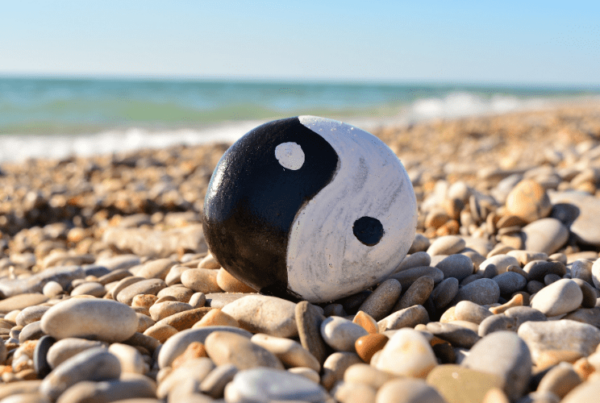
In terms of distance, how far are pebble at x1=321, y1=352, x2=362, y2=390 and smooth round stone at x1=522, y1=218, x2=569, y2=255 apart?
85.4 inches

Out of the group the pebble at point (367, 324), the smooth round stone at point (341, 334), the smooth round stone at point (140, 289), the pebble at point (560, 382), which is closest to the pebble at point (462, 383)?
the pebble at point (560, 382)

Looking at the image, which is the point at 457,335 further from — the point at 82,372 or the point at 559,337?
the point at 82,372

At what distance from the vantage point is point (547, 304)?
2.40 m

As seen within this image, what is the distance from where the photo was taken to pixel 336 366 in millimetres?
2002

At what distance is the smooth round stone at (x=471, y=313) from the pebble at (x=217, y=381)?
1.16 m

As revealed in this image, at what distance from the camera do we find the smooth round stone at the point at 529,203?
400 centimetres

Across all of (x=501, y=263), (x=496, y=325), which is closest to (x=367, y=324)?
(x=496, y=325)

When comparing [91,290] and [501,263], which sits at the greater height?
[501,263]

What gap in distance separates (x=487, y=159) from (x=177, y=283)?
6.88 metres

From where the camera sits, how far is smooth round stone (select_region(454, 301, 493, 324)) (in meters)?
2.37

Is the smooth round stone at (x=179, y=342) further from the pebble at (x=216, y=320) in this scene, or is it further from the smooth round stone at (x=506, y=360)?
the smooth round stone at (x=506, y=360)

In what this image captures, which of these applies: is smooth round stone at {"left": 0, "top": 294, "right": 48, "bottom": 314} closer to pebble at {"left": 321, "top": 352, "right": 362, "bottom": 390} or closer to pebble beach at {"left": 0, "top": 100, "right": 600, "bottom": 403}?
pebble beach at {"left": 0, "top": 100, "right": 600, "bottom": 403}

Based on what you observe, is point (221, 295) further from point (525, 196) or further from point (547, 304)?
point (525, 196)

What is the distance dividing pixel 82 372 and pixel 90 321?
1.31ft
